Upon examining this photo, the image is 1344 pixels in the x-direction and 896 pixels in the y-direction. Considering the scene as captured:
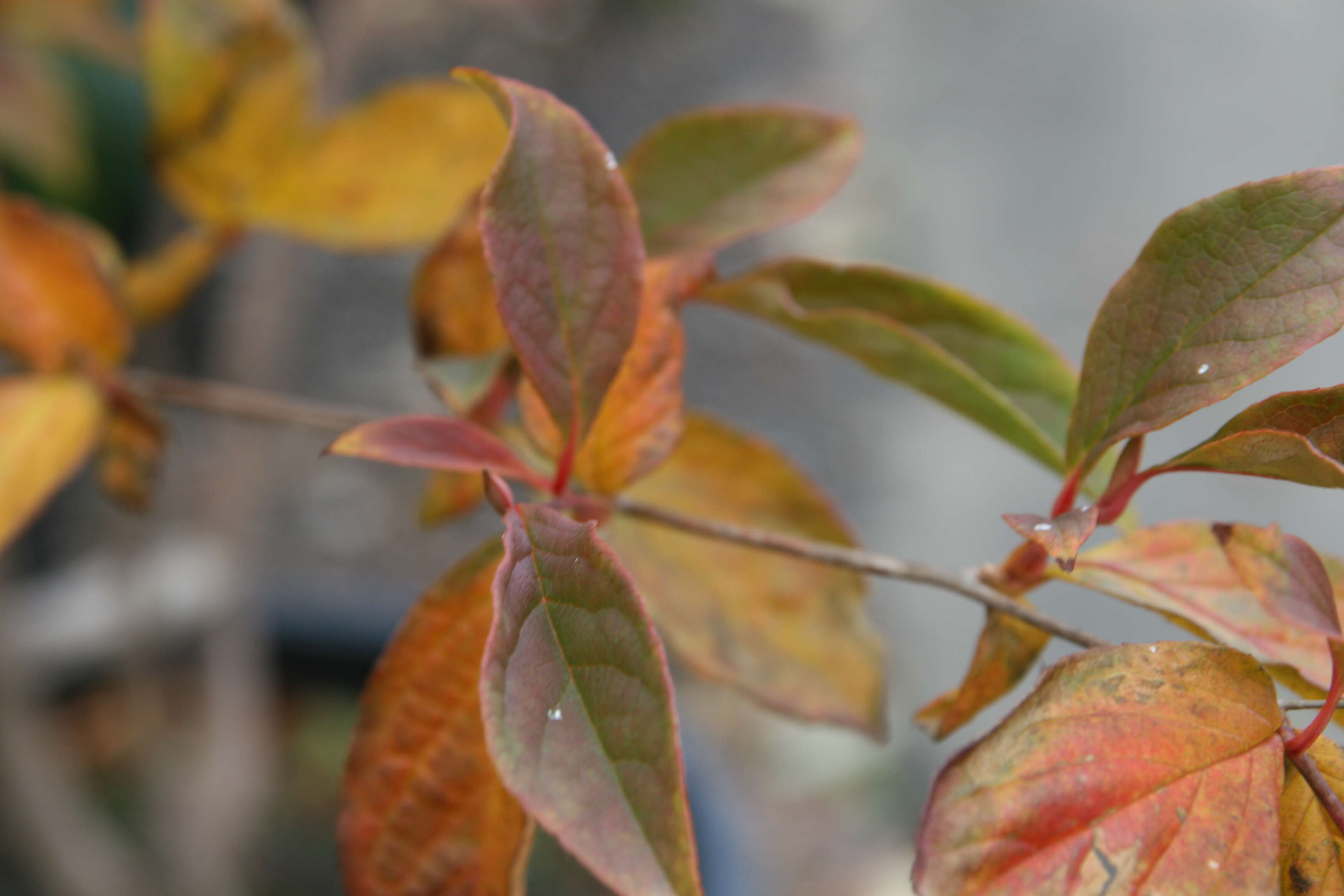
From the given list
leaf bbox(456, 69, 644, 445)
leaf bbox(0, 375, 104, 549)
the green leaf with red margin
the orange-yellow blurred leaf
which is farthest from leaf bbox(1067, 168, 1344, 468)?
leaf bbox(0, 375, 104, 549)

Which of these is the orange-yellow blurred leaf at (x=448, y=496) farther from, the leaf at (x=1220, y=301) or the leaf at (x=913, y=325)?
the leaf at (x=1220, y=301)

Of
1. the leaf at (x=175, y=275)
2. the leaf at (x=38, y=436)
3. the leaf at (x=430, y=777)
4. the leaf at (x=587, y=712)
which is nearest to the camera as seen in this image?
the leaf at (x=587, y=712)

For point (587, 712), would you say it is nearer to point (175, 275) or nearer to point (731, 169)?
point (731, 169)

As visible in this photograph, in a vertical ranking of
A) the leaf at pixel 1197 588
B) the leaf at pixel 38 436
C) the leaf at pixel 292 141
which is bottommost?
the leaf at pixel 38 436

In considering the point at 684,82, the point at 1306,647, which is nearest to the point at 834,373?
the point at 684,82

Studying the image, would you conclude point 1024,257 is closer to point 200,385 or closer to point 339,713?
point 339,713

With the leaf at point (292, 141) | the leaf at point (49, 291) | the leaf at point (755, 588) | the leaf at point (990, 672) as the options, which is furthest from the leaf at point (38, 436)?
the leaf at point (990, 672)

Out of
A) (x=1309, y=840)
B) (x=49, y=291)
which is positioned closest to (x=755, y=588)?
(x=1309, y=840)
